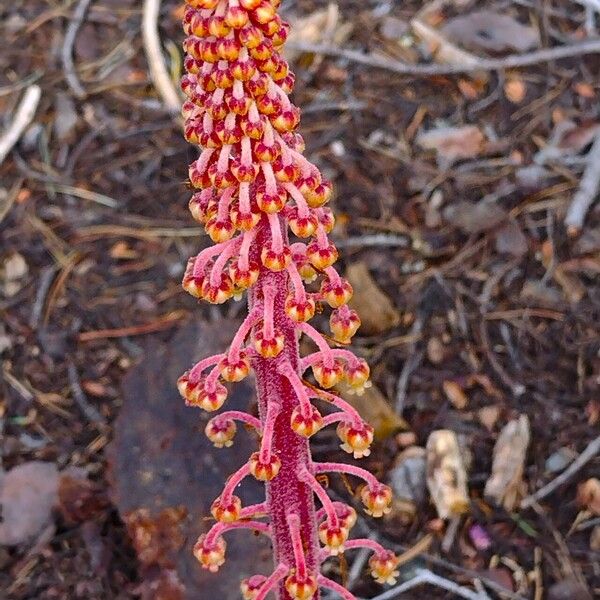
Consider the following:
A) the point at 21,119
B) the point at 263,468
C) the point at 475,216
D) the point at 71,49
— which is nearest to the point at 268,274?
the point at 263,468

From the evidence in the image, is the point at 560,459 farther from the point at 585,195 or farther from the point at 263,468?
the point at 263,468

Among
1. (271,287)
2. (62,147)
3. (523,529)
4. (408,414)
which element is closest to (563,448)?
(523,529)

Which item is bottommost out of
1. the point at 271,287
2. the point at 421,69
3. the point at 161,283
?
the point at 161,283

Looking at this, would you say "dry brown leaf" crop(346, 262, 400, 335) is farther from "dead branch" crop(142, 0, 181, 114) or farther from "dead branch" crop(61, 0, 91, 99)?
"dead branch" crop(61, 0, 91, 99)

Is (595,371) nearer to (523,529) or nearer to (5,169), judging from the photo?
(523,529)

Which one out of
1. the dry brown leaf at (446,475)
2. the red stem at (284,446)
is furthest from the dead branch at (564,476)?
the red stem at (284,446)

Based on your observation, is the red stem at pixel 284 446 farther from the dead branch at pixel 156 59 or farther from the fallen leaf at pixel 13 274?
the dead branch at pixel 156 59
